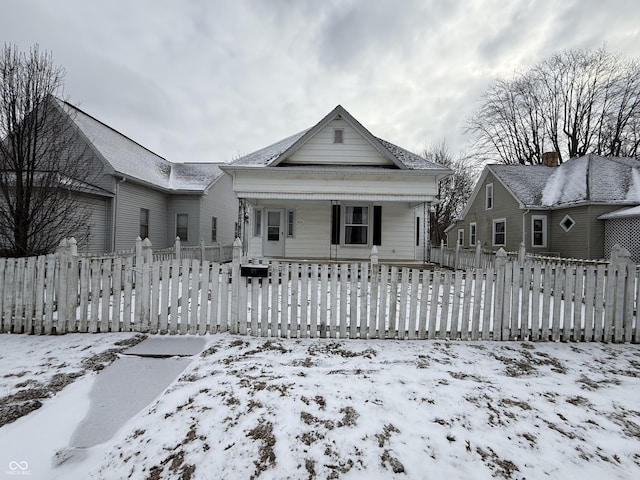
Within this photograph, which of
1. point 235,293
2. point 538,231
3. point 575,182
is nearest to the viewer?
point 235,293

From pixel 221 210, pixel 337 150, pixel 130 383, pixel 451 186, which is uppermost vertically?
pixel 451 186

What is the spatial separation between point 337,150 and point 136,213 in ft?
34.7

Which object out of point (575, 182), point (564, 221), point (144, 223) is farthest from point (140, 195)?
point (575, 182)

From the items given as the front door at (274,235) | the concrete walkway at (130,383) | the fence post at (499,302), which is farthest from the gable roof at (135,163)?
the fence post at (499,302)

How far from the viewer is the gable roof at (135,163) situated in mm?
12742

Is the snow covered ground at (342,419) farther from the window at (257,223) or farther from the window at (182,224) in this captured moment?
the window at (182,224)

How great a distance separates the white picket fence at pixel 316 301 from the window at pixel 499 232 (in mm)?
15334

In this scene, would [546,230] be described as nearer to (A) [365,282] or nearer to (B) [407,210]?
(B) [407,210]

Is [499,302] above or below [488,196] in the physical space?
below

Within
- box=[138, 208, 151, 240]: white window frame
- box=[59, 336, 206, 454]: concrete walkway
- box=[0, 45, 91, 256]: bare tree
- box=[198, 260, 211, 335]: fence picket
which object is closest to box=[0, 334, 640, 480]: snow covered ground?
box=[59, 336, 206, 454]: concrete walkway

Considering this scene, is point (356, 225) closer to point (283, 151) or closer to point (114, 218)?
point (283, 151)

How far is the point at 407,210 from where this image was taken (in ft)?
41.8

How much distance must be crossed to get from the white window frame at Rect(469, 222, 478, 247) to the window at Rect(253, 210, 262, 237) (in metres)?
17.0

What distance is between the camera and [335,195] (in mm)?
10531
